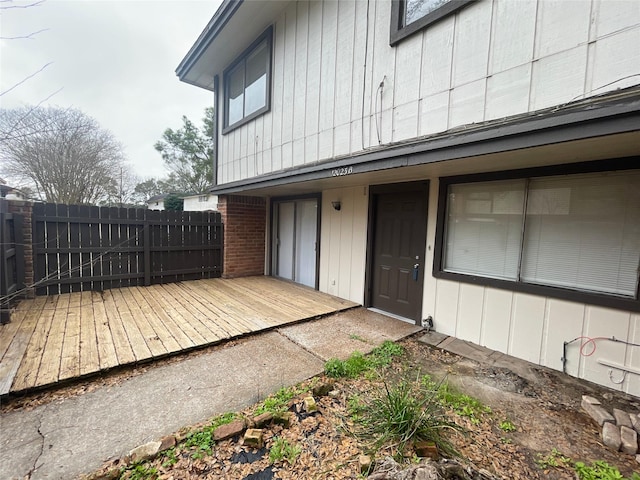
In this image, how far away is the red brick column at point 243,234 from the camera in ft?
22.9

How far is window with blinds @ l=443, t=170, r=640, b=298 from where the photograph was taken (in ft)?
8.60

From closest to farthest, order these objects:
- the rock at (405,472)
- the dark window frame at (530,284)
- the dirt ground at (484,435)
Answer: the rock at (405,472), the dirt ground at (484,435), the dark window frame at (530,284)

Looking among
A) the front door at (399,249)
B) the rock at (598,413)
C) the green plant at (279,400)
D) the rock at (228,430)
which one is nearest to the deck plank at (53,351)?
the rock at (228,430)

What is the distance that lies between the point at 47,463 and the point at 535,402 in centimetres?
369

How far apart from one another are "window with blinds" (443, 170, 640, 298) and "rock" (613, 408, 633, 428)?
1.08 meters

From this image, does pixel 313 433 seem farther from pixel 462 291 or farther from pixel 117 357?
pixel 462 291

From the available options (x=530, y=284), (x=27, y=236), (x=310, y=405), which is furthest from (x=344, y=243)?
(x=27, y=236)

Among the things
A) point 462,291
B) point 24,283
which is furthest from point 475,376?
point 24,283

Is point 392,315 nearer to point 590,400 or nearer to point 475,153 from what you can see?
point 590,400

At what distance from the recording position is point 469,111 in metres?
2.49

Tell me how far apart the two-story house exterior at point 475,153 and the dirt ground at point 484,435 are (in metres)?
0.66

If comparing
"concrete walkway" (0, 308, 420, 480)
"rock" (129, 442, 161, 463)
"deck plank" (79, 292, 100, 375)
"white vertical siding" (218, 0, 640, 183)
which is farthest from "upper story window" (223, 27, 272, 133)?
"rock" (129, 442, 161, 463)

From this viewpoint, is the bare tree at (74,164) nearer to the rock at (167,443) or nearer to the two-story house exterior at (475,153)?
the two-story house exterior at (475,153)

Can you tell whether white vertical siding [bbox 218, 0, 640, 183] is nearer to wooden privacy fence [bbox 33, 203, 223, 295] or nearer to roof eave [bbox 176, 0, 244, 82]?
roof eave [bbox 176, 0, 244, 82]
